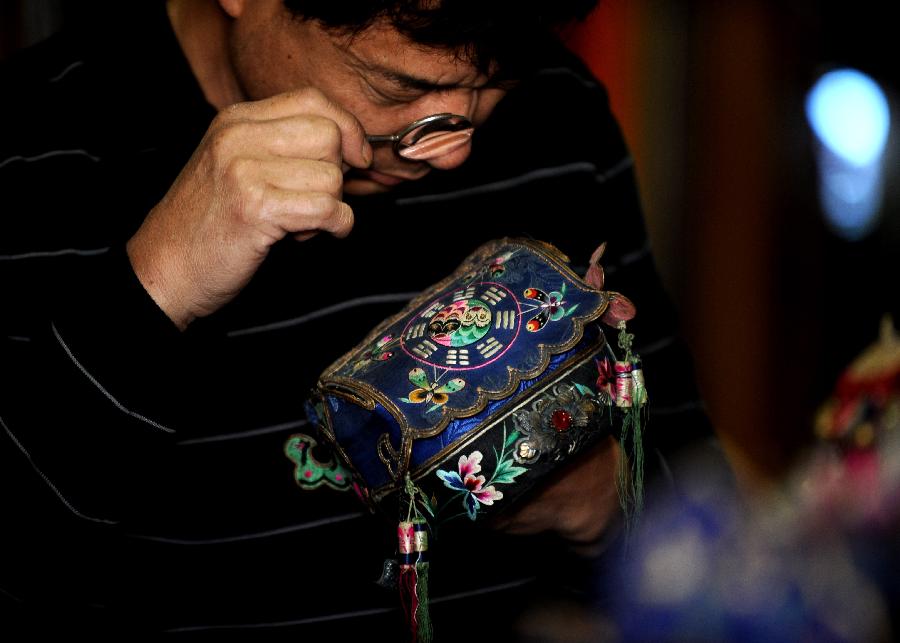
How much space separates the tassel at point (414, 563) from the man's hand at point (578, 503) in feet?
0.62

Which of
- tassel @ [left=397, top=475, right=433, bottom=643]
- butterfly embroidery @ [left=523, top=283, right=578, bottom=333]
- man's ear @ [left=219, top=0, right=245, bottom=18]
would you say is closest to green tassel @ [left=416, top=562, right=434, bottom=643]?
tassel @ [left=397, top=475, right=433, bottom=643]

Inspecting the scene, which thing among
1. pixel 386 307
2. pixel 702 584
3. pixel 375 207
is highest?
pixel 375 207

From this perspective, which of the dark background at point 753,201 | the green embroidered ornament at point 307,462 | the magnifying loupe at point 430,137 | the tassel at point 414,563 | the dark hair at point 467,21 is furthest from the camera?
the dark background at point 753,201

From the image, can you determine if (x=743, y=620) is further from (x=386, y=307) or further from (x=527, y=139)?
(x=527, y=139)

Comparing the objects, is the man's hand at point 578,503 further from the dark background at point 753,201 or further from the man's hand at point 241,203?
the dark background at point 753,201

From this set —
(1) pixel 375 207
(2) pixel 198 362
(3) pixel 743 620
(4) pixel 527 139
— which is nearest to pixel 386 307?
(1) pixel 375 207

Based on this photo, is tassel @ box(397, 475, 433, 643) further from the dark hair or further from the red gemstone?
the dark hair

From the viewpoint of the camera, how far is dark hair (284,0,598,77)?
1072 millimetres

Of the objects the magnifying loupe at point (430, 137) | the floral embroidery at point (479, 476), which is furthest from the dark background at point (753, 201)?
the floral embroidery at point (479, 476)

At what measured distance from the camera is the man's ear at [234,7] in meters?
1.25

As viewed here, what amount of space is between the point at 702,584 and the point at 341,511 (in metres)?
0.55

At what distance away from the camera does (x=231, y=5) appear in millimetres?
1254

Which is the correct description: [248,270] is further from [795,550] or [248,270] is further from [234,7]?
[795,550]

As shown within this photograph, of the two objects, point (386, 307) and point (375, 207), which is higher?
point (375, 207)
